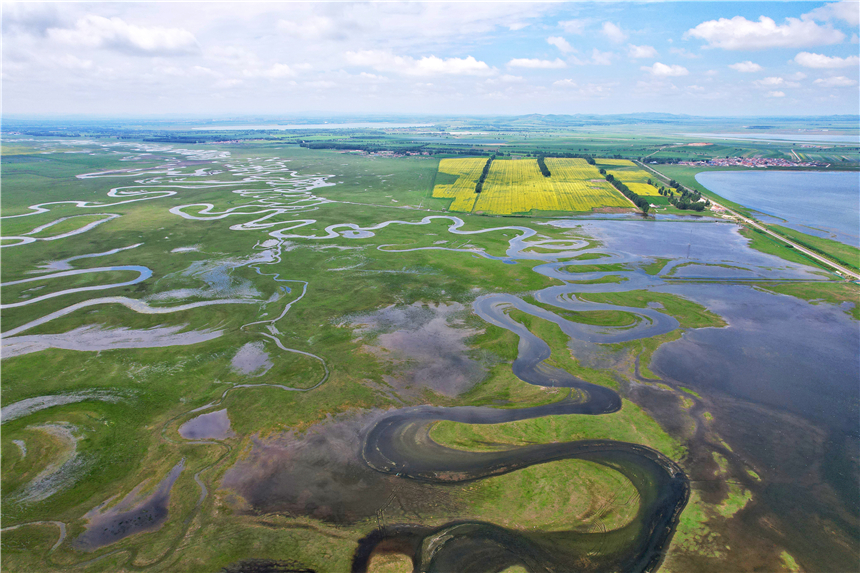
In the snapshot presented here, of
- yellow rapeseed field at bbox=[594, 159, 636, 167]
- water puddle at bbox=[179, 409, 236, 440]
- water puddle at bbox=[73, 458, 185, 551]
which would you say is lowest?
water puddle at bbox=[73, 458, 185, 551]

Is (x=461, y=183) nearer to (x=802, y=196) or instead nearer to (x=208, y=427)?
(x=802, y=196)

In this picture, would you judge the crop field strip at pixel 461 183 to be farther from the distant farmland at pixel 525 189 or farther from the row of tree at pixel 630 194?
the row of tree at pixel 630 194

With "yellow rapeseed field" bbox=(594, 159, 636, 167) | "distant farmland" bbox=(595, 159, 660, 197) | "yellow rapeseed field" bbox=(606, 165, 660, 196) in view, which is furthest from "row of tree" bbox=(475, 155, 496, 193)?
"yellow rapeseed field" bbox=(594, 159, 636, 167)

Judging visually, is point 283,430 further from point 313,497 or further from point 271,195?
point 271,195

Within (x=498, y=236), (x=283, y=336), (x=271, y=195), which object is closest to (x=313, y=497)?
(x=283, y=336)

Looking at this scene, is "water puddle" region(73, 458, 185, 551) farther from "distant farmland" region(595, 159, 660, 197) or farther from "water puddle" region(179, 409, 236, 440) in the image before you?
"distant farmland" region(595, 159, 660, 197)

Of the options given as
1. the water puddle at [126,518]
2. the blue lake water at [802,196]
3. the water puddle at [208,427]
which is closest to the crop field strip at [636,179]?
the blue lake water at [802,196]

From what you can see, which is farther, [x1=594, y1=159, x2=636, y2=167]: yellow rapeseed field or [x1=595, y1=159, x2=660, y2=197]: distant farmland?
[x1=594, y1=159, x2=636, y2=167]: yellow rapeseed field
